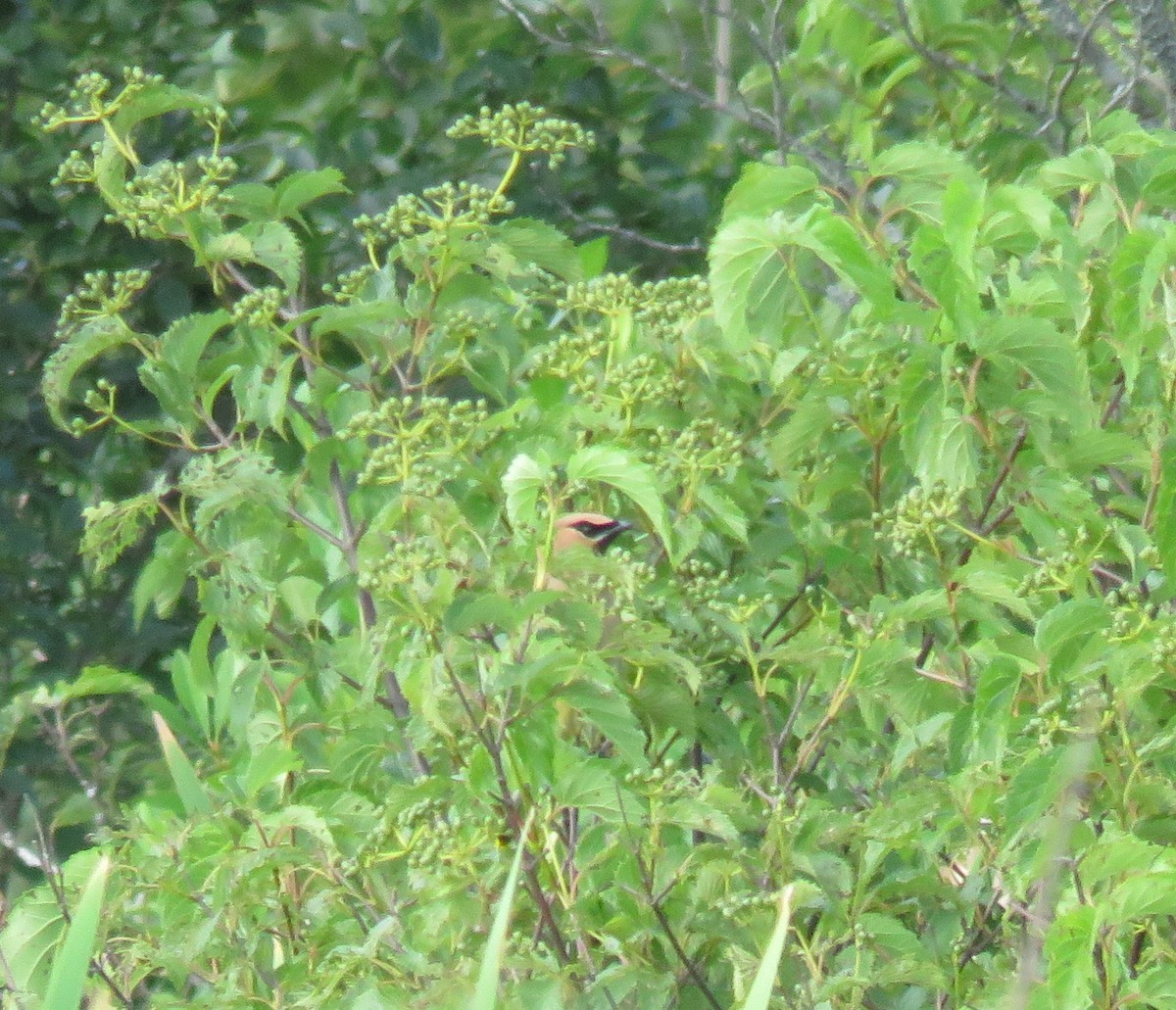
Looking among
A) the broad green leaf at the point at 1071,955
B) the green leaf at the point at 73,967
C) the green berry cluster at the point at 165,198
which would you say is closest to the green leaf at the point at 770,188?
the green berry cluster at the point at 165,198

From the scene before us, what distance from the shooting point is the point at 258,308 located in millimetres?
2684

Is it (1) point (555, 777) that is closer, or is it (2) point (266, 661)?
(1) point (555, 777)

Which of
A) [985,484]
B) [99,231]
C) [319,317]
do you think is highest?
[319,317]

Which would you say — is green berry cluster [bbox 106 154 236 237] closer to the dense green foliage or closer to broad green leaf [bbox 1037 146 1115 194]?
the dense green foliage

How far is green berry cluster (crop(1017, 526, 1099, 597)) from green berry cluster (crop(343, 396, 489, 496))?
626 mm

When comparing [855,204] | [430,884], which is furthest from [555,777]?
[855,204]

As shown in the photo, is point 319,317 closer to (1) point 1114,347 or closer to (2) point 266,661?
(2) point 266,661

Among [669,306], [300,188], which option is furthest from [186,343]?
[669,306]

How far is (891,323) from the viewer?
2389 millimetres

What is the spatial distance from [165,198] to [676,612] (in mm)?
840

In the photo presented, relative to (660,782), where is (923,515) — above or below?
above

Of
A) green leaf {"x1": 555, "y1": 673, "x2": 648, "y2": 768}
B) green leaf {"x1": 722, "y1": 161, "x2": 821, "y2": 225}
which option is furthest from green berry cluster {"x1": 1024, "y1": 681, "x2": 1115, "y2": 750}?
green leaf {"x1": 722, "y1": 161, "x2": 821, "y2": 225}

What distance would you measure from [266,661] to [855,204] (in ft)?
3.11

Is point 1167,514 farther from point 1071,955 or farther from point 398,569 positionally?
point 398,569
